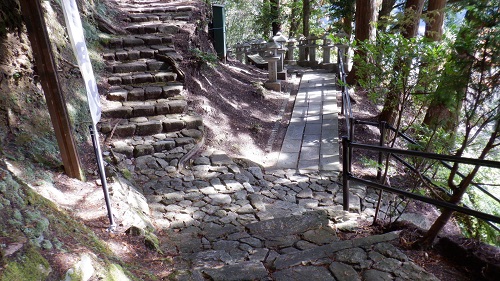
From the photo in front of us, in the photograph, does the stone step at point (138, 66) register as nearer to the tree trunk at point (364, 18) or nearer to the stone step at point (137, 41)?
the stone step at point (137, 41)

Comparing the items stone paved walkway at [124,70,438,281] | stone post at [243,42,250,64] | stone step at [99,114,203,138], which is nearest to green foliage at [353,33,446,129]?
stone paved walkway at [124,70,438,281]

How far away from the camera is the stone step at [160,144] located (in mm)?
4969

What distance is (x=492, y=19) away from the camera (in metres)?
1.99

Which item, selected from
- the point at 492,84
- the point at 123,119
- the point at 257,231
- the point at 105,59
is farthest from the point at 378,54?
the point at 105,59

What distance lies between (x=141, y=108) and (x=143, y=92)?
0.45 meters

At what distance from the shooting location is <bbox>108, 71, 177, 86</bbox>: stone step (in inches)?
246

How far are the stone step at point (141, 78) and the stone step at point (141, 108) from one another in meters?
0.59

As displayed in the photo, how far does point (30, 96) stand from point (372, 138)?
5.98 m

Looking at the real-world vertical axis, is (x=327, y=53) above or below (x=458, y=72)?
below

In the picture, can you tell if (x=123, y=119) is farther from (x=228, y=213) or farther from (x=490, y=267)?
(x=490, y=267)

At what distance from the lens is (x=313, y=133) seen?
690cm

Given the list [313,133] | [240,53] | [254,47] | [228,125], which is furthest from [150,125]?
[254,47]

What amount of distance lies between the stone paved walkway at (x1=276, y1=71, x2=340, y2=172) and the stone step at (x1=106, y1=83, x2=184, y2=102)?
2261 millimetres

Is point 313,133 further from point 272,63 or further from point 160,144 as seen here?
point 272,63
